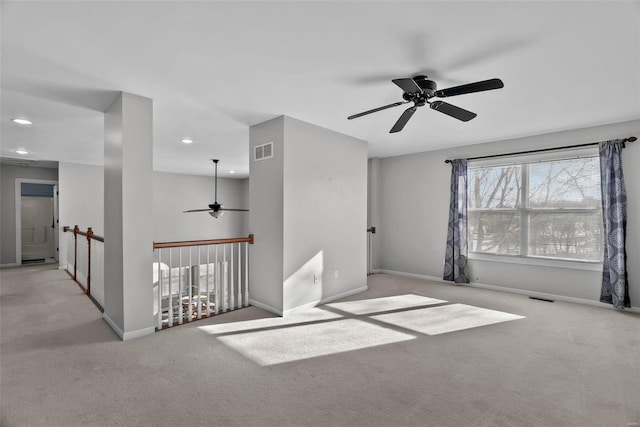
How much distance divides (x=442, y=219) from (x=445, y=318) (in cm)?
240

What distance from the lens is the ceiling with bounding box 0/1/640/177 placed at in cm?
189

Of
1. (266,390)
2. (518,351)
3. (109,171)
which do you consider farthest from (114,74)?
(518,351)

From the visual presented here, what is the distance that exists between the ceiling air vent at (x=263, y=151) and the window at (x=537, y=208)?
11.8 ft

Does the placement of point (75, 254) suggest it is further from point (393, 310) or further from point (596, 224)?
point (596, 224)

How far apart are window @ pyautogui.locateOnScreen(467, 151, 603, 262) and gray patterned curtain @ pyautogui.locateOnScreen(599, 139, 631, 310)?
0.18 metres

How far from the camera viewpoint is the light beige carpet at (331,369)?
196cm

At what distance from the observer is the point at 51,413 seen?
1.94m

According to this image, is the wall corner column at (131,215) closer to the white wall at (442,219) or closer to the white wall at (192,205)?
the white wall at (442,219)

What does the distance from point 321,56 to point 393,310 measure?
3.14 metres

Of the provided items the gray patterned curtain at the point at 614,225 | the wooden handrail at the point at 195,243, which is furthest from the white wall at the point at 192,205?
the gray patterned curtain at the point at 614,225

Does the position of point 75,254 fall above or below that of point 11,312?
above

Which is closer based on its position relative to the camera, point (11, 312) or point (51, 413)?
point (51, 413)

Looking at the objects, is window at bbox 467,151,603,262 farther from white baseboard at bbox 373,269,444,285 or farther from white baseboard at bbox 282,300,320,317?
white baseboard at bbox 282,300,320,317

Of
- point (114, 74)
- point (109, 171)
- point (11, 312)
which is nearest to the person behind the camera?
point (114, 74)
